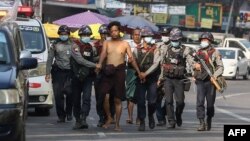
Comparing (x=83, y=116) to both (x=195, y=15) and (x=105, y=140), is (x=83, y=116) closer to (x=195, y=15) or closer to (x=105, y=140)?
(x=105, y=140)

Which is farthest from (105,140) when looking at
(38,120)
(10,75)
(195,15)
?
(195,15)

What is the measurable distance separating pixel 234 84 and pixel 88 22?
25.1ft

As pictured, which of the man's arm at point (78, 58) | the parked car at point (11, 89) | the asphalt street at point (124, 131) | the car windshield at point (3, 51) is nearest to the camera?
the parked car at point (11, 89)

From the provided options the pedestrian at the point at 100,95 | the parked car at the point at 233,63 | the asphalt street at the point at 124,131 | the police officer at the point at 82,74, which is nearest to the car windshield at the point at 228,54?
the parked car at the point at 233,63

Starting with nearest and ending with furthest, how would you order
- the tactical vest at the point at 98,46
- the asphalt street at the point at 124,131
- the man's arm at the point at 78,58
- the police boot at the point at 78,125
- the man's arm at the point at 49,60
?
the asphalt street at the point at 124,131 < the police boot at the point at 78,125 < the man's arm at the point at 78,58 < the tactical vest at the point at 98,46 < the man's arm at the point at 49,60

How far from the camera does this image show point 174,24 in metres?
60.7

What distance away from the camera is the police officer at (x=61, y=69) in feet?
50.2

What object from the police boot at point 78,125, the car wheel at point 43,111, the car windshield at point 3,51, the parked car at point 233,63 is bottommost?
the parked car at point 233,63

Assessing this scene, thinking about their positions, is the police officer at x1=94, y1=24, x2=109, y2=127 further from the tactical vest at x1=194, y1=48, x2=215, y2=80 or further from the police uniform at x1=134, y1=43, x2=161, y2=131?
the tactical vest at x1=194, y1=48, x2=215, y2=80

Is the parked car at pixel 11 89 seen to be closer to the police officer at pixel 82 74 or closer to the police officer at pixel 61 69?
the police officer at pixel 82 74

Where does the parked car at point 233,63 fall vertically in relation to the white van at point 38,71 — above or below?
below

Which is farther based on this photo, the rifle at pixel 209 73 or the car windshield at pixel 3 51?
the rifle at pixel 209 73

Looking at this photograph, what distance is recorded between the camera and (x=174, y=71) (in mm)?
14445

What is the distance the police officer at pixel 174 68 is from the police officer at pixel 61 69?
1.92 meters
